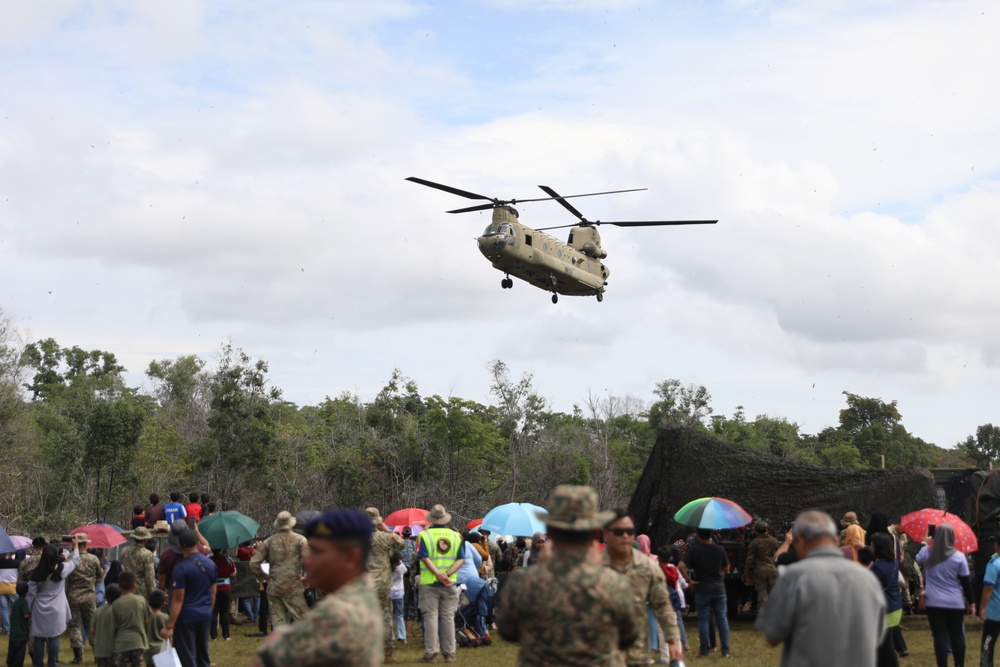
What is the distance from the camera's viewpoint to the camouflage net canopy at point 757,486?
19062 mm

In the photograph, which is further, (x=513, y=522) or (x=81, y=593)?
(x=513, y=522)

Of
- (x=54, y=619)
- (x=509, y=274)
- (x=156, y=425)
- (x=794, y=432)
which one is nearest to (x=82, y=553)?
(x=54, y=619)

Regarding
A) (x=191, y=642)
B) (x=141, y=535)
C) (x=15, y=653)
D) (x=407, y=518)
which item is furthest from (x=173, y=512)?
(x=407, y=518)

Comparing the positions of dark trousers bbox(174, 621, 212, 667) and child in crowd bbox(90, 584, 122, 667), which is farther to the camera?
dark trousers bbox(174, 621, 212, 667)

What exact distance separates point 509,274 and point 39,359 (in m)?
80.4

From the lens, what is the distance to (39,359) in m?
101

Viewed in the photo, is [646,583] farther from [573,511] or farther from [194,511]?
[194,511]

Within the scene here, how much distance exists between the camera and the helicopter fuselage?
3044 centimetres

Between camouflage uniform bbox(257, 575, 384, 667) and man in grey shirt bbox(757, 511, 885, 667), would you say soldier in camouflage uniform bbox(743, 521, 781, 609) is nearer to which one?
man in grey shirt bbox(757, 511, 885, 667)

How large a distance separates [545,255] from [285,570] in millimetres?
21213

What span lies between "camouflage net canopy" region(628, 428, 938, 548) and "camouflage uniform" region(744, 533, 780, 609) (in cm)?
352

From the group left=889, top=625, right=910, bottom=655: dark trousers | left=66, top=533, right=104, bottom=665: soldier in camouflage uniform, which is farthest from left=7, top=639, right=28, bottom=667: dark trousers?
left=889, top=625, right=910, bottom=655: dark trousers

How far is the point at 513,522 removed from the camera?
688 inches

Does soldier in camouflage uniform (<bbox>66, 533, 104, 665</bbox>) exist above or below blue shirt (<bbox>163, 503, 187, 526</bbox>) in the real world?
below
